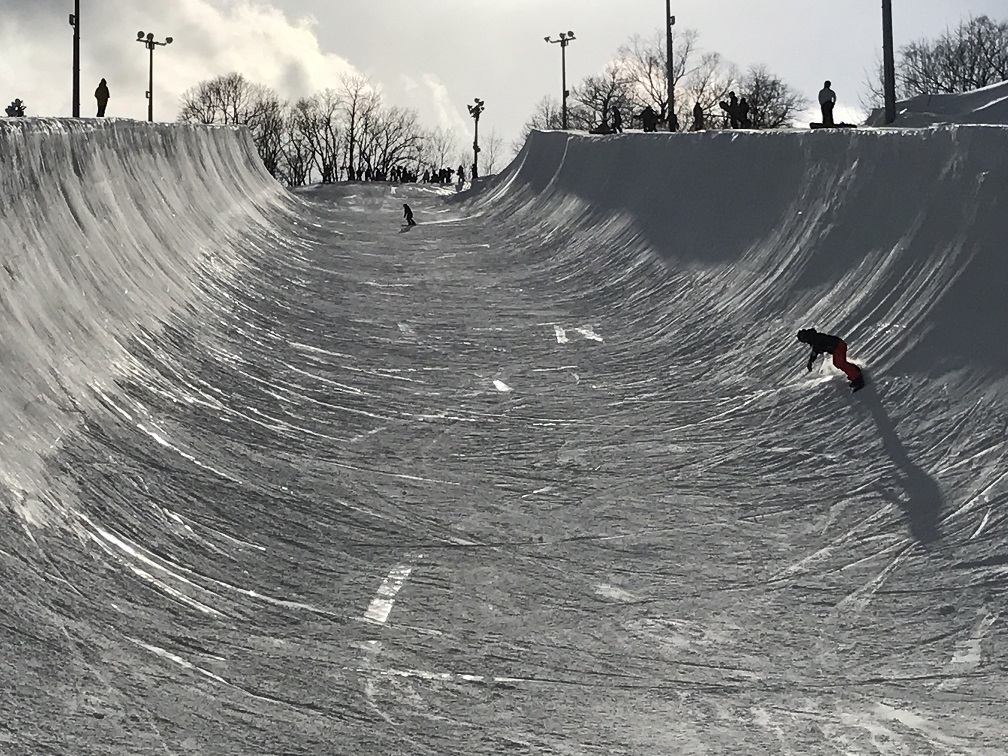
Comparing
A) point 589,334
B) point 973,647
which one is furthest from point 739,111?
point 973,647

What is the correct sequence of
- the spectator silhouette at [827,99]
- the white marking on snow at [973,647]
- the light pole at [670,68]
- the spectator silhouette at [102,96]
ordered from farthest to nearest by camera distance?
the light pole at [670,68]
the spectator silhouette at [102,96]
the spectator silhouette at [827,99]
the white marking on snow at [973,647]

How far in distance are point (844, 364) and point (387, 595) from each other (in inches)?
177

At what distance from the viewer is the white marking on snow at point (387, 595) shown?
23.0 ft

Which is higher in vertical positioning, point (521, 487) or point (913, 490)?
point (913, 490)

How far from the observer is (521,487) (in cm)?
914

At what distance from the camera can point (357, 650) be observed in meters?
6.57

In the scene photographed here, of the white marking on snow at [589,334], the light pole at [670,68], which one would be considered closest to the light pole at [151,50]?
the light pole at [670,68]

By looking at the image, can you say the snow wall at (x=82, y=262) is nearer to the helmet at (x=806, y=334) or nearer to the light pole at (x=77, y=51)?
the helmet at (x=806, y=334)

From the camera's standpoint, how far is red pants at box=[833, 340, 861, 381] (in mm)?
10211

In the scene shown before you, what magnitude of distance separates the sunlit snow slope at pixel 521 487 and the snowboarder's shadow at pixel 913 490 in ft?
0.10

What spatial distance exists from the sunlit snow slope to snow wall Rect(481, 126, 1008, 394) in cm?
5

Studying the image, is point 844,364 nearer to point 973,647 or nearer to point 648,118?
point 973,647

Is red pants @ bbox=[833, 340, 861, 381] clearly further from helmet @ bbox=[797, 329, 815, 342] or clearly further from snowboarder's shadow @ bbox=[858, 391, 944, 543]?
snowboarder's shadow @ bbox=[858, 391, 944, 543]

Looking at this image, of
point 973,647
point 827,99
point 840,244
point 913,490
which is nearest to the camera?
point 973,647
